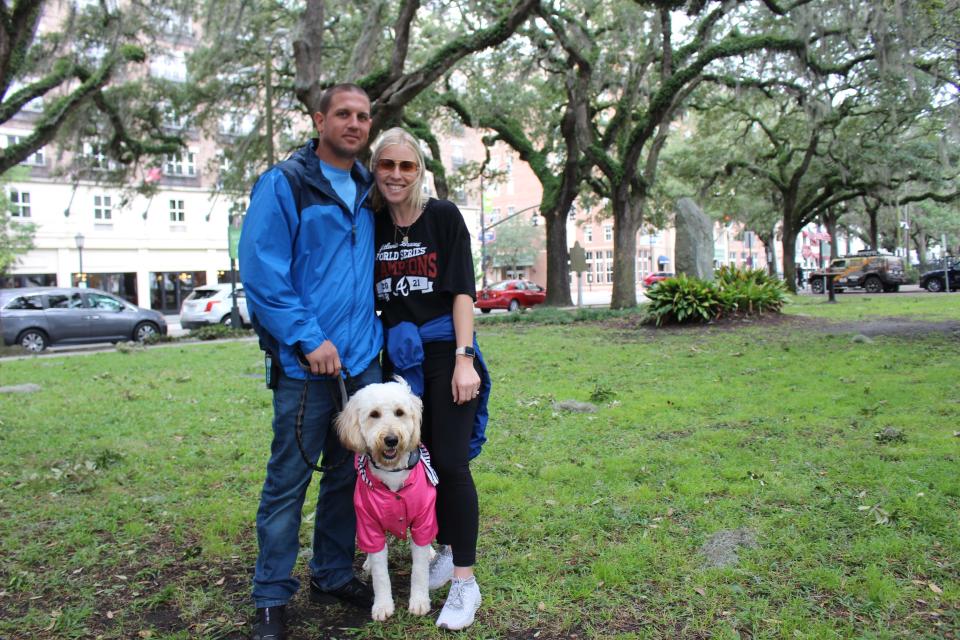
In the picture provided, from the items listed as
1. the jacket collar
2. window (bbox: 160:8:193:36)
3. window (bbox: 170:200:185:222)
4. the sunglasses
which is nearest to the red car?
window (bbox: 160:8:193:36)

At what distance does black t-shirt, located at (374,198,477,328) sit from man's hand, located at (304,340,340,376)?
1.42ft

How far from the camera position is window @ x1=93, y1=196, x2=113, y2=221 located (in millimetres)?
37062

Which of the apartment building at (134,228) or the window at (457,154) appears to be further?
the window at (457,154)

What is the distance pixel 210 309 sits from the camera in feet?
69.9

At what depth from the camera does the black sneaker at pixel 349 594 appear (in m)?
3.10

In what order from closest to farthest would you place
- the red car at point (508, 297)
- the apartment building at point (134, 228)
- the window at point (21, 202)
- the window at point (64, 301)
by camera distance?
the window at point (64, 301), the red car at point (508, 297), the window at point (21, 202), the apartment building at point (134, 228)

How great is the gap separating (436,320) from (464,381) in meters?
0.32

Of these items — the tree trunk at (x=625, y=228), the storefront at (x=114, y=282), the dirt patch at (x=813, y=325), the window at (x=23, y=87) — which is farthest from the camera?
the storefront at (x=114, y=282)

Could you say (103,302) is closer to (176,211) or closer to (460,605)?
(460,605)

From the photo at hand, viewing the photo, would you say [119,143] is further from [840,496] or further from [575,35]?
[840,496]

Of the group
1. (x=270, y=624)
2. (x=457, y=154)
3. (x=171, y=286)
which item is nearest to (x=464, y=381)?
(x=270, y=624)

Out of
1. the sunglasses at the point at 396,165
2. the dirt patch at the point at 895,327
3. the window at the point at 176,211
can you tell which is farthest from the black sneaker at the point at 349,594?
the window at the point at 176,211

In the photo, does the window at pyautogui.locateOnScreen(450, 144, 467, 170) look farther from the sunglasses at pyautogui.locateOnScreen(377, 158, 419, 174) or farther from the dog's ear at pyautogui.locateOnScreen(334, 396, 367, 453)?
the dog's ear at pyautogui.locateOnScreen(334, 396, 367, 453)

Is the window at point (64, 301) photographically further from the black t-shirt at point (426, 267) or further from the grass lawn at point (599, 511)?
the black t-shirt at point (426, 267)
